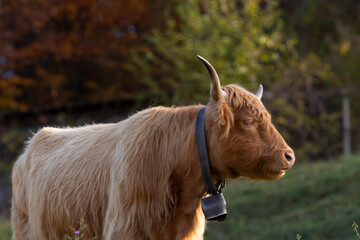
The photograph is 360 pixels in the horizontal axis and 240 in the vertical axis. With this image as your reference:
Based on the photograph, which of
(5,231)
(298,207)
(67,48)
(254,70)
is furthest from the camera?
(67,48)

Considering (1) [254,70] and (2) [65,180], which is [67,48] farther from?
(2) [65,180]

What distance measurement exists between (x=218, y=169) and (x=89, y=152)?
48.2 inches

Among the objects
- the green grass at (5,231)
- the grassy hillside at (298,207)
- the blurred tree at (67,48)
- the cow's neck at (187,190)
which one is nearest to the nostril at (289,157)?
the cow's neck at (187,190)

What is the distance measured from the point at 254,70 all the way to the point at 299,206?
23.6 ft

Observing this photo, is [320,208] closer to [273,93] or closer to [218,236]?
[218,236]

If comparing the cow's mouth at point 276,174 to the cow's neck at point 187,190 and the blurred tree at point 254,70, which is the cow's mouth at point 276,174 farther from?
the blurred tree at point 254,70

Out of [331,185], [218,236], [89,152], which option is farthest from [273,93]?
[89,152]

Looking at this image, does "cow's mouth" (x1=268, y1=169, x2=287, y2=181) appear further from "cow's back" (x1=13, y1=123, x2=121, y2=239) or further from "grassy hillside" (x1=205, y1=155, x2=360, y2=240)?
"grassy hillside" (x1=205, y1=155, x2=360, y2=240)

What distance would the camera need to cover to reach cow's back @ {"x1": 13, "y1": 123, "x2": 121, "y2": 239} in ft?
14.7

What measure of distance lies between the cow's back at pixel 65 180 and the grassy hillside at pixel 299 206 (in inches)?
150

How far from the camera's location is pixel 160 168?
13.7ft

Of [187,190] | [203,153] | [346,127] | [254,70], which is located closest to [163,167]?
[187,190]

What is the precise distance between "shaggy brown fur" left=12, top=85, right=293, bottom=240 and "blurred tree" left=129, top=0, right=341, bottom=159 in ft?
32.9

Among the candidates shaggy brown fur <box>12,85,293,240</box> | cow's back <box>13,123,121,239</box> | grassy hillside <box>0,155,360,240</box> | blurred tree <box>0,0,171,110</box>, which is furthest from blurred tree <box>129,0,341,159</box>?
shaggy brown fur <box>12,85,293,240</box>
